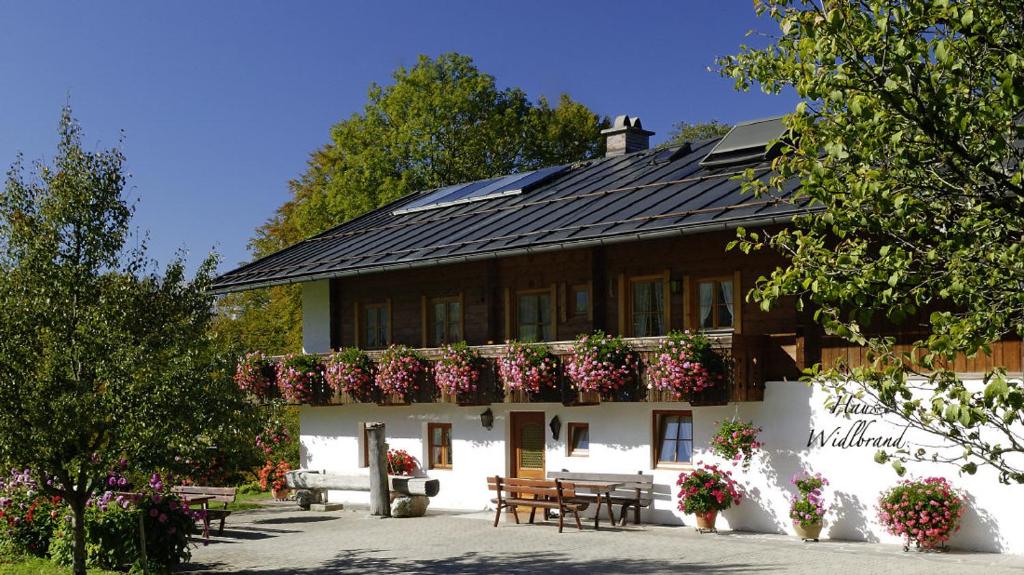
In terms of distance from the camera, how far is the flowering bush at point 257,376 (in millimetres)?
24562

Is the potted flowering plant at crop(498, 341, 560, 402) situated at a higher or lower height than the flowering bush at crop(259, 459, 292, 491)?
higher

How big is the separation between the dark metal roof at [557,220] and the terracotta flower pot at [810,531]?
4.20 meters

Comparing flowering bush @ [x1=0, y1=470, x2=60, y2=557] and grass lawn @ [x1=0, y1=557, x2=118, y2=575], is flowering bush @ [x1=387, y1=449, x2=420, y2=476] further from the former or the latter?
grass lawn @ [x1=0, y1=557, x2=118, y2=575]

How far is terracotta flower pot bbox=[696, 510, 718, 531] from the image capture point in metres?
17.7

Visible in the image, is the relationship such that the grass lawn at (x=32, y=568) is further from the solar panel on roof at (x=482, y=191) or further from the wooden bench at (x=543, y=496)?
the solar panel on roof at (x=482, y=191)

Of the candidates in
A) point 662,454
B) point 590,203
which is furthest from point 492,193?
point 662,454

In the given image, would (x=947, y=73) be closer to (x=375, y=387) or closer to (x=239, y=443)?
(x=239, y=443)

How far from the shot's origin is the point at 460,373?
2073 centimetres

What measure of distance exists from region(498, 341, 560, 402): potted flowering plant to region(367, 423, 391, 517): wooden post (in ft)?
9.56

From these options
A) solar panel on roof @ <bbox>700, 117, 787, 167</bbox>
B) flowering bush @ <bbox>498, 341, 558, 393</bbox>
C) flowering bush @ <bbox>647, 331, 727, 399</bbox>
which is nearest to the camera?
flowering bush @ <bbox>647, 331, 727, 399</bbox>

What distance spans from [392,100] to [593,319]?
2241cm

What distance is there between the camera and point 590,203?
22156 millimetres

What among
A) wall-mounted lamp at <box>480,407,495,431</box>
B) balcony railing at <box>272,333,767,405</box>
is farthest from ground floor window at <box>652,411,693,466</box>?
wall-mounted lamp at <box>480,407,495,431</box>

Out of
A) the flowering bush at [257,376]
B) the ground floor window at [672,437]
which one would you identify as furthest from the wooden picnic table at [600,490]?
the flowering bush at [257,376]
